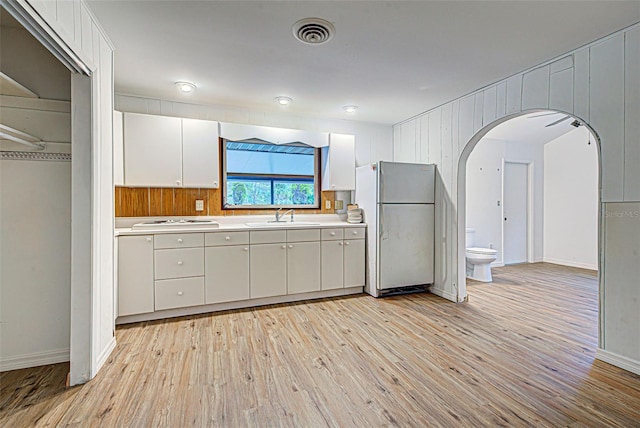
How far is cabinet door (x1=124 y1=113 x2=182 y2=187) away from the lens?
10.3 ft

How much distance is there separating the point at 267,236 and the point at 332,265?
2.92ft

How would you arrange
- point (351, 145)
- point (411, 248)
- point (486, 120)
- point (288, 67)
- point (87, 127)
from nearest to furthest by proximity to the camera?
1. point (87, 127)
2. point (288, 67)
3. point (486, 120)
4. point (411, 248)
5. point (351, 145)

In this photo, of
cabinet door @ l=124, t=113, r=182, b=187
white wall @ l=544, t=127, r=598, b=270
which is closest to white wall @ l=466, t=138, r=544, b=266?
white wall @ l=544, t=127, r=598, b=270

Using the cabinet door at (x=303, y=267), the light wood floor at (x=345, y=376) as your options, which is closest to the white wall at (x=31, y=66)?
the light wood floor at (x=345, y=376)

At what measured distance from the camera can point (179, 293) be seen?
3002 millimetres

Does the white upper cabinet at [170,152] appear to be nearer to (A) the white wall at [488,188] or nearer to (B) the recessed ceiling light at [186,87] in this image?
(B) the recessed ceiling light at [186,87]

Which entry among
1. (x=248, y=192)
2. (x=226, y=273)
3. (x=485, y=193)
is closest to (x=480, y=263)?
(x=485, y=193)

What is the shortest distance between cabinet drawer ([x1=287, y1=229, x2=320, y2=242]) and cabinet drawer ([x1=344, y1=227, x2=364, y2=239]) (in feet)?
1.30

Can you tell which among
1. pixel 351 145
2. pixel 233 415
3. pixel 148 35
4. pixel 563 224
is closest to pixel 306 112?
pixel 351 145

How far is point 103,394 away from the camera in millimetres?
1830

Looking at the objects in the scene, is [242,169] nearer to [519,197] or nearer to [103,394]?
[103,394]

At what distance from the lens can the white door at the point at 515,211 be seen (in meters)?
5.66

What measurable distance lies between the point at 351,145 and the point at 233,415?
334cm

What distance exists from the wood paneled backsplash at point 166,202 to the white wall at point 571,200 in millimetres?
5656
